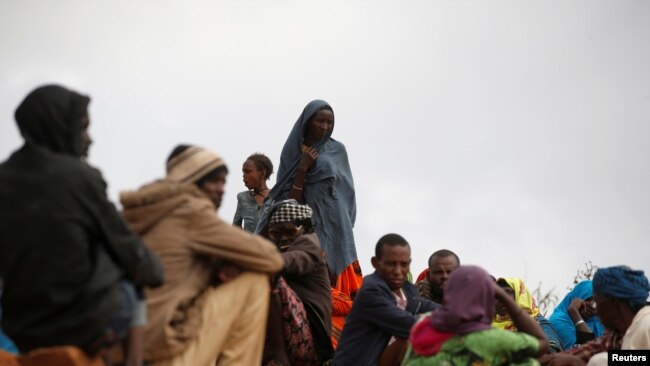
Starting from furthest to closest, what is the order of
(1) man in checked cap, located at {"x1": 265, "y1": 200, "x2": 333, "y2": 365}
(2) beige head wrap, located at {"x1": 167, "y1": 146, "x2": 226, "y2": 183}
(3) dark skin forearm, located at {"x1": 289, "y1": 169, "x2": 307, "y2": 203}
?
(3) dark skin forearm, located at {"x1": 289, "y1": 169, "x2": 307, "y2": 203} → (1) man in checked cap, located at {"x1": 265, "y1": 200, "x2": 333, "y2": 365} → (2) beige head wrap, located at {"x1": 167, "y1": 146, "x2": 226, "y2": 183}

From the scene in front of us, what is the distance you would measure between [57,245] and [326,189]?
Answer: 6190 mm

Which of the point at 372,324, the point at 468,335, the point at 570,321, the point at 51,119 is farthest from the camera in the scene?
the point at 570,321

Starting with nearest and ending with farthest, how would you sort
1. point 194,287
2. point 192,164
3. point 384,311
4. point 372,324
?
1. point 194,287
2. point 192,164
3. point 384,311
4. point 372,324

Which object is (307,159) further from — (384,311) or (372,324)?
(384,311)

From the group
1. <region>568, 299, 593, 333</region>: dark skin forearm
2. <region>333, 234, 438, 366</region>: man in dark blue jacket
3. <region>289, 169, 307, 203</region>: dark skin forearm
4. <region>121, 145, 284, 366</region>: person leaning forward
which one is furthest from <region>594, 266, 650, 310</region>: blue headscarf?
<region>289, 169, 307, 203</region>: dark skin forearm

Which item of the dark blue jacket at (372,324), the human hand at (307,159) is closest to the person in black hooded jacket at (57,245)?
the dark blue jacket at (372,324)

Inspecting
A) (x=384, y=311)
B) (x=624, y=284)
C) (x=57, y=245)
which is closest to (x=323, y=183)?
(x=384, y=311)

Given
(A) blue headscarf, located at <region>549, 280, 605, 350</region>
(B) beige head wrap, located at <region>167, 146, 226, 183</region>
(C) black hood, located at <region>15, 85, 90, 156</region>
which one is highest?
(C) black hood, located at <region>15, 85, 90, 156</region>

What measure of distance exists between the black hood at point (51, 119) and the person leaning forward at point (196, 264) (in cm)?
84

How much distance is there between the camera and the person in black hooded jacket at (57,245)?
19.6 feet

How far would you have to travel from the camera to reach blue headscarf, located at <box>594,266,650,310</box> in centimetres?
831

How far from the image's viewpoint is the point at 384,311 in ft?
27.9

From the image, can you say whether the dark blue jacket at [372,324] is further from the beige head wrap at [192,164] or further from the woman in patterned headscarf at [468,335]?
the beige head wrap at [192,164]

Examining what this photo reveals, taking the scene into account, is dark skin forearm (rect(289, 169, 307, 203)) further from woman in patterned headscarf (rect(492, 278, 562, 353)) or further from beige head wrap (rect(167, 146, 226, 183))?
beige head wrap (rect(167, 146, 226, 183))
